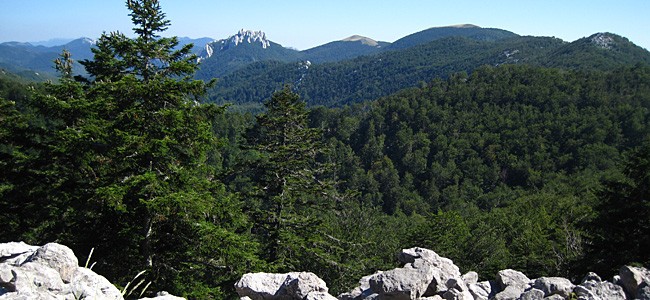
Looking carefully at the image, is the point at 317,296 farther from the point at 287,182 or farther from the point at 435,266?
the point at 287,182

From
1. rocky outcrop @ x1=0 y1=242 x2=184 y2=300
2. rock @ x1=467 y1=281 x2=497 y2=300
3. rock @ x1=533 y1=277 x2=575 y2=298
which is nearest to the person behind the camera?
rocky outcrop @ x1=0 y1=242 x2=184 y2=300

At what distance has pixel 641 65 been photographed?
4390 inches

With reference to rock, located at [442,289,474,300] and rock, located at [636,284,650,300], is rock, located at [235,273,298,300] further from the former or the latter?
rock, located at [636,284,650,300]

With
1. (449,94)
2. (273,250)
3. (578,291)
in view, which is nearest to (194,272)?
(273,250)

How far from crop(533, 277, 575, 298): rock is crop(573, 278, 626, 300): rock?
0.61 ft

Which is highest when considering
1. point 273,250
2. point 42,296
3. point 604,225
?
Result: point 42,296

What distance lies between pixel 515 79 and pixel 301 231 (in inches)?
4532

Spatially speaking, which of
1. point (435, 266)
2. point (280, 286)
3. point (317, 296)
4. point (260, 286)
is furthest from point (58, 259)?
point (435, 266)

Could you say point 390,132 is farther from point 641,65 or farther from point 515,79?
point 641,65

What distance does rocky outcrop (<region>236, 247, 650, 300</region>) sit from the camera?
357 inches

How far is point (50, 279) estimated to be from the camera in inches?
257

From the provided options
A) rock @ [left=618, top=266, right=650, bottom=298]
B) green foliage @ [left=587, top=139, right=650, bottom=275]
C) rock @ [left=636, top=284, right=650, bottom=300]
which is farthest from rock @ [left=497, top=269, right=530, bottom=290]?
green foliage @ [left=587, top=139, right=650, bottom=275]

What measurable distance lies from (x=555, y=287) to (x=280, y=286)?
6656 millimetres

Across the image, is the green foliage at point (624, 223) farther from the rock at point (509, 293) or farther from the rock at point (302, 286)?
the rock at point (302, 286)
